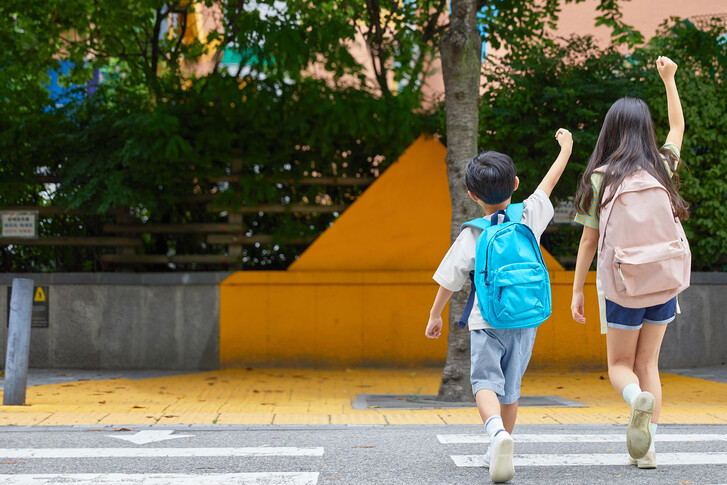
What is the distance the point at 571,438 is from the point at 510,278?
1.97 m

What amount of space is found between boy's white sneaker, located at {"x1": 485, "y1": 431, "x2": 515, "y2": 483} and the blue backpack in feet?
1.72

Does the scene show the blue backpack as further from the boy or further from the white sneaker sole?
the white sneaker sole

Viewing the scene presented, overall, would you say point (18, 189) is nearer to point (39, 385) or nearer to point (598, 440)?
point (39, 385)

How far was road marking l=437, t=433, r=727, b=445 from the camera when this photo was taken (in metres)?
5.09

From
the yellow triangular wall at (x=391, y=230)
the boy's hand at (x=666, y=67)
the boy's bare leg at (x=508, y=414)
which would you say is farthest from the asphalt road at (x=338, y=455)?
the yellow triangular wall at (x=391, y=230)

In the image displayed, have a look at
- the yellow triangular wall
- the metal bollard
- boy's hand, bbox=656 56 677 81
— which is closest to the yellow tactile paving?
the metal bollard

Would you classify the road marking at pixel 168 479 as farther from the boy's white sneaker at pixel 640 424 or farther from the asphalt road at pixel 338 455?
the boy's white sneaker at pixel 640 424

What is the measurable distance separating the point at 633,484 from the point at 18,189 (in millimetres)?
9030

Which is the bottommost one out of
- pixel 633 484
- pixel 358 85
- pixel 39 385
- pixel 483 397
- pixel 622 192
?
pixel 39 385

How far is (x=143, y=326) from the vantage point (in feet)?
33.2

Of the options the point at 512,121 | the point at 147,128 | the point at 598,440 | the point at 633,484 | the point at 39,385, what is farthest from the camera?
the point at 512,121

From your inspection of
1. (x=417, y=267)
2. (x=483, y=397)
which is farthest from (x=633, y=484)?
(x=417, y=267)

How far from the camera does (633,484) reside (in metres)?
3.75

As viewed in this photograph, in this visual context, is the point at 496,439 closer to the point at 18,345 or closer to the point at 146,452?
the point at 146,452
